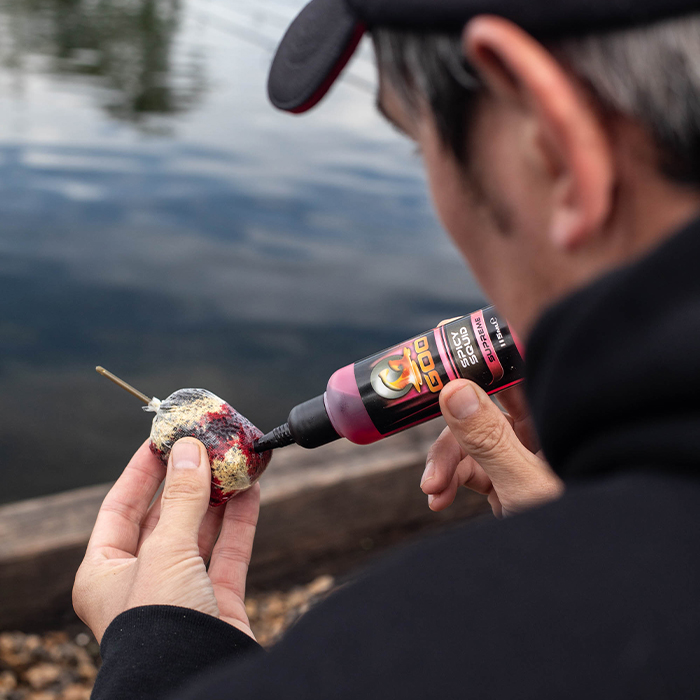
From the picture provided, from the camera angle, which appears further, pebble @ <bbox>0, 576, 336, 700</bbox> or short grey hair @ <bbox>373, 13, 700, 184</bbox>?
pebble @ <bbox>0, 576, 336, 700</bbox>

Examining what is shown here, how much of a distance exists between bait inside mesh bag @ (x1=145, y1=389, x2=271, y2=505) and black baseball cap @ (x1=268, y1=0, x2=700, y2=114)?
2.57 ft

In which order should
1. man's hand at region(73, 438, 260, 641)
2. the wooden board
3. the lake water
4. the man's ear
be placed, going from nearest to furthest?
the man's ear, man's hand at region(73, 438, 260, 641), the wooden board, the lake water

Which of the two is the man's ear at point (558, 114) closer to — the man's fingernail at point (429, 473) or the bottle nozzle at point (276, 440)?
the bottle nozzle at point (276, 440)

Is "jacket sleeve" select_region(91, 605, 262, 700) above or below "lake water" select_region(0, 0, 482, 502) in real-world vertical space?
above

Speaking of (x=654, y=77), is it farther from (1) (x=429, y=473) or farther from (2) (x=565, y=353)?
(1) (x=429, y=473)

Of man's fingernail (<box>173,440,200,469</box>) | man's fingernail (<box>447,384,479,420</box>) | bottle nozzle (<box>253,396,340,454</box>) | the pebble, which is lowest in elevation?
the pebble

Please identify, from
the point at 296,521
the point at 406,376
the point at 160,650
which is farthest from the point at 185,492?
the point at 296,521

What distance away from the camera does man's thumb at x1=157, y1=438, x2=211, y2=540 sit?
4.41ft

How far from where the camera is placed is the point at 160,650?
1057 mm

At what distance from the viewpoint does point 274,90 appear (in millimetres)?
988

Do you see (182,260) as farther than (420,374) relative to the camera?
Yes

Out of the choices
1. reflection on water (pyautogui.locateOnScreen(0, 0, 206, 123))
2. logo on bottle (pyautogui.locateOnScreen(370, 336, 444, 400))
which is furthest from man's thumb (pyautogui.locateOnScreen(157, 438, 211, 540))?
reflection on water (pyautogui.locateOnScreen(0, 0, 206, 123))

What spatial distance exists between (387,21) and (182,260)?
415 centimetres

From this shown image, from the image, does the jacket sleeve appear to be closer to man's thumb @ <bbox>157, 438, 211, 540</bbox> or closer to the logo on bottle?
man's thumb @ <bbox>157, 438, 211, 540</bbox>
